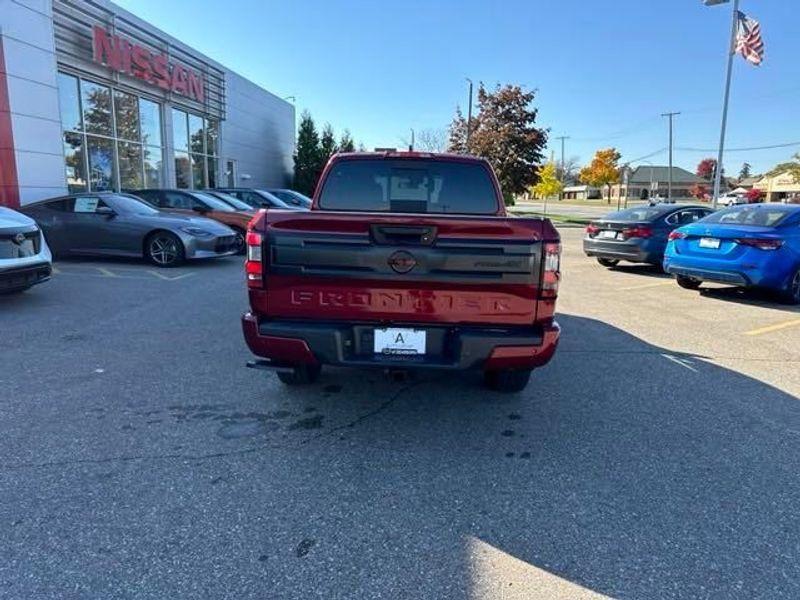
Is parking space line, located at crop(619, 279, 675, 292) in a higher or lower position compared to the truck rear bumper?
lower

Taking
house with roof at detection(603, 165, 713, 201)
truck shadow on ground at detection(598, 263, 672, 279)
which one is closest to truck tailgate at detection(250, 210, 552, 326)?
truck shadow on ground at detection(598, 263, 672, 279)

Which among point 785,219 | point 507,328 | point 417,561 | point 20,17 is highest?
point 20,17

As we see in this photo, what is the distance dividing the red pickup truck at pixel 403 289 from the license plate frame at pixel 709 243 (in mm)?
6314

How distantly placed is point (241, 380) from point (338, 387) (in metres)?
0.84

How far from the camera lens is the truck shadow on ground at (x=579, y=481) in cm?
251

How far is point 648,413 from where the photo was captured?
4227 millimetres

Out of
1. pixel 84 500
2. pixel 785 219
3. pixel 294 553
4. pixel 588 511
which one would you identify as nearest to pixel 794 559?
pixel 588 511

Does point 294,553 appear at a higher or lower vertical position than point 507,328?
lower

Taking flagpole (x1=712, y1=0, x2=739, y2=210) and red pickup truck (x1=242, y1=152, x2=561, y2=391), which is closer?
red pickup truck (x1=242, y1=152, x2=561, y2=391)

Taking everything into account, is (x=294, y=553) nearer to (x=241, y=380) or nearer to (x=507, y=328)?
(x=507, y=328)

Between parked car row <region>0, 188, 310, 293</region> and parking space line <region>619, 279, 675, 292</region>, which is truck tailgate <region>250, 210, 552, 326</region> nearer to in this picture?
parking space line <region>619, 279, 675, 292</region>

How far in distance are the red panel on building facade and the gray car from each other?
2.14 meters

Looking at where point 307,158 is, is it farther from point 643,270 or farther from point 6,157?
point 643,270

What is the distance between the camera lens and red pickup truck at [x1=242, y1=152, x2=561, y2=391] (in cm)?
336
